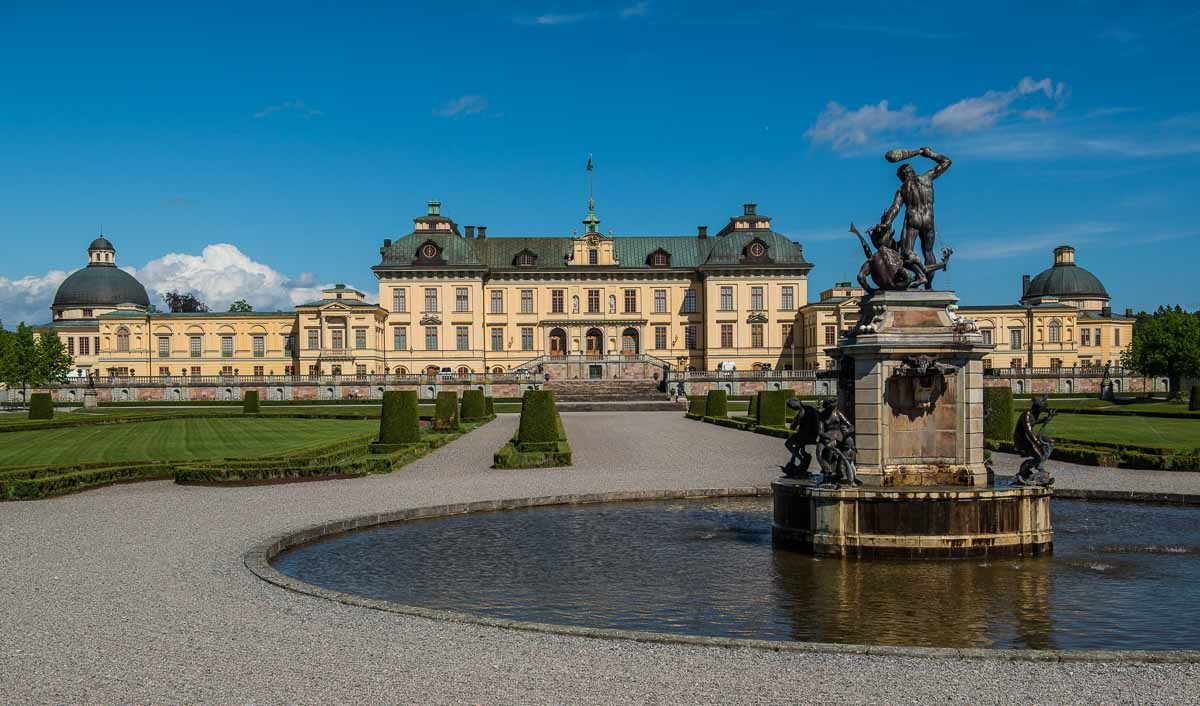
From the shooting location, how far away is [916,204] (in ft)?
43.0

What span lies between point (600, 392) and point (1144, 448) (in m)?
42.2

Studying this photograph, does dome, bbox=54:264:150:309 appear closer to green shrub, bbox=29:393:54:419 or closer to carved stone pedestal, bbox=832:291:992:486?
green shrub, bbox=29:393:54:419

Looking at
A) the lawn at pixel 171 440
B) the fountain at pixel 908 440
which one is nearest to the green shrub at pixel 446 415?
the lawn at pixel 171 440

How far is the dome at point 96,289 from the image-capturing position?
9050 centimetres

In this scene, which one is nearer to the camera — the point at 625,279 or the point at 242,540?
the point at 242,540

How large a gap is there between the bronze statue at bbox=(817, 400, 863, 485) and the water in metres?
1.02

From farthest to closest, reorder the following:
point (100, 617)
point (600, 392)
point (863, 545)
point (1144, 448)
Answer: point (600, 392) → point (1144, 448) → point (863, 545) → point (100, 617)

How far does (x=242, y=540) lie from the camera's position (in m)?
13.0

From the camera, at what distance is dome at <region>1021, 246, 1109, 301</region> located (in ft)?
296

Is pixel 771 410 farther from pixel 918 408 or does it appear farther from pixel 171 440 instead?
pixel 918 408

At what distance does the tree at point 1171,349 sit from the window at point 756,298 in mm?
24782

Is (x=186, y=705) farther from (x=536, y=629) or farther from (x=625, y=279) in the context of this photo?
(x=625, y=279)

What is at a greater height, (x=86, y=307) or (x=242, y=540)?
(x=86, y=307)

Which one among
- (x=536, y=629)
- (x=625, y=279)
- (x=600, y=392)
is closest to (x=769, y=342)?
(x=625, y=279)
